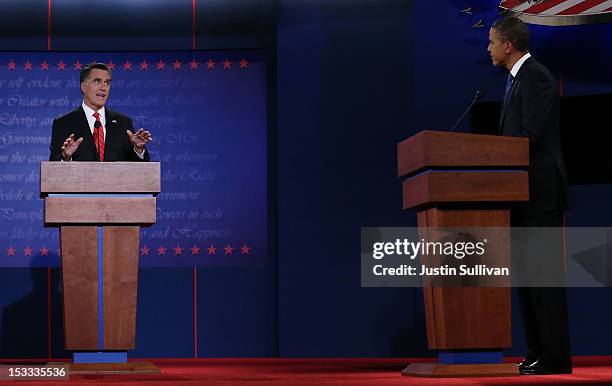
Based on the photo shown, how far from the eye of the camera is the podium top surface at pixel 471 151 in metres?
3.99

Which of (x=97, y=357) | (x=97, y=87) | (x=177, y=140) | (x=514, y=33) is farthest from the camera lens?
(x=177, y=140)

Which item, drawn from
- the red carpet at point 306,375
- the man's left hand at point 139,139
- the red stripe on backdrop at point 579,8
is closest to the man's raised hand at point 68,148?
the man's left hand at point 139,139

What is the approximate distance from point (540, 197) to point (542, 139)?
246mm

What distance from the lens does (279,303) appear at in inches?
254

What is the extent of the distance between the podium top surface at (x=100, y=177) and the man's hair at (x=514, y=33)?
171cm

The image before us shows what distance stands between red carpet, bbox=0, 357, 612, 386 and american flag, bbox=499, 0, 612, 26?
2.06 meters

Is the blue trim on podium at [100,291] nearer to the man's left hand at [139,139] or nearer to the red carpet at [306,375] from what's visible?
the red carpet at [306,375]

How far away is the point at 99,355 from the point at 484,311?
1.84 m

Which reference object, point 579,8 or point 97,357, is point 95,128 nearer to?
point 97,357

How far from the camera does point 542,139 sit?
13.6 feet

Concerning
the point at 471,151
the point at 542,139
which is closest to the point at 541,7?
the point at 542,139

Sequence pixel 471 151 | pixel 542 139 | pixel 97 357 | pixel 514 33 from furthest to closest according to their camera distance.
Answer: pixel 97 357 → pixel 514 33 → pixel 542 139 → pixel 471 151

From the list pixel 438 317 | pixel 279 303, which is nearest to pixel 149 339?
pixel 279 303

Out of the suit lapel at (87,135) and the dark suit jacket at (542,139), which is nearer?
the dark suit jacket at (542,139)
